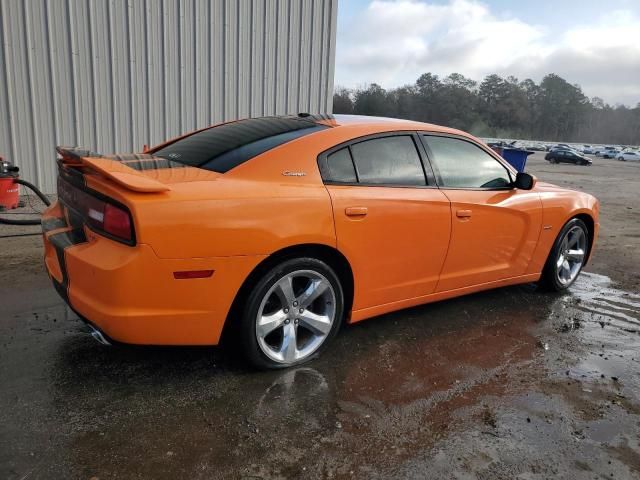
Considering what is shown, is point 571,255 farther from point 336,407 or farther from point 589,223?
point 336,407

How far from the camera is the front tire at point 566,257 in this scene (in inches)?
174

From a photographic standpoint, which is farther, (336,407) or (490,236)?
(490,236)

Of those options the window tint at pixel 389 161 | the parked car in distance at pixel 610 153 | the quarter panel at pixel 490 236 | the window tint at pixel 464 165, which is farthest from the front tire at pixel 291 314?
the parked car in distance at pixel 610 153

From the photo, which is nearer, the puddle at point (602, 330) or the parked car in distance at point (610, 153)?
the puddle at point (602, 330)

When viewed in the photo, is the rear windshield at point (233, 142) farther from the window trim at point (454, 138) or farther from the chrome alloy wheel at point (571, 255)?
the chrome alloy wheel at point (571, 255)

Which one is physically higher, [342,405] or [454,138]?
[454,138]

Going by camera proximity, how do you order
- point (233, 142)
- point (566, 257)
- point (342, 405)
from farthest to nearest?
point (566, 257) < point (233, 142) < point (342, 405)

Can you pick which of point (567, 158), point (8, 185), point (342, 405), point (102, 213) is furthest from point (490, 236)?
point (567, 158)

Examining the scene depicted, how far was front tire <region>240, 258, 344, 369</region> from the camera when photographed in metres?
2.68

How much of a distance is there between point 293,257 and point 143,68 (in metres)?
7.48

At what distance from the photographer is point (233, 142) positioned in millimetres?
3141

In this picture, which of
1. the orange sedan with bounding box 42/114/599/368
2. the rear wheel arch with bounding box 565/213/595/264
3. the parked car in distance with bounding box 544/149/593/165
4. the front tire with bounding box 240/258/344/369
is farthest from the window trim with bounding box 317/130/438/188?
the parked car in distance with bounding box 544/149/593/165

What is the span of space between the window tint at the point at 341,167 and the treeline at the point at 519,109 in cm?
9279

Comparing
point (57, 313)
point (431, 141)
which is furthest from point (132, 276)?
point (431, 141)
